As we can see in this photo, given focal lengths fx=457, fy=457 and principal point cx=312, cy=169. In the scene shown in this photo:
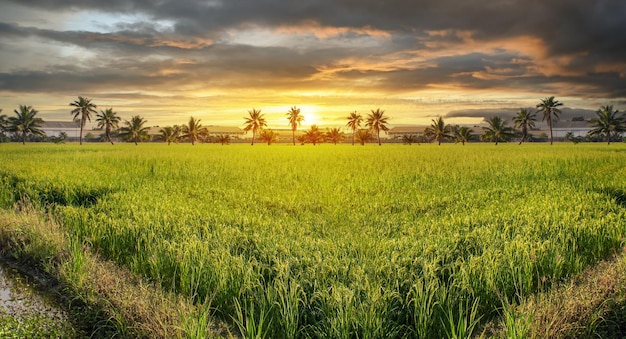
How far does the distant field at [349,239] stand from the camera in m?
6.02

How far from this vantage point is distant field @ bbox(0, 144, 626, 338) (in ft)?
19.7

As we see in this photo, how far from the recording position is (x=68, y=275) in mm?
8070

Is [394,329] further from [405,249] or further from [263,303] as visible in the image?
[405,249]

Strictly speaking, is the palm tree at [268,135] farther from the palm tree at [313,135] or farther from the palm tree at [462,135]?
the palm tree at [462,135]

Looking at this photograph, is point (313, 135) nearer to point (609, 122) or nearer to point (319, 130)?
point (319, 130)

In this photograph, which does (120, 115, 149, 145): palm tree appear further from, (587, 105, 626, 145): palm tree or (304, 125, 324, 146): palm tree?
(587, 105, 626, 145): palm tree

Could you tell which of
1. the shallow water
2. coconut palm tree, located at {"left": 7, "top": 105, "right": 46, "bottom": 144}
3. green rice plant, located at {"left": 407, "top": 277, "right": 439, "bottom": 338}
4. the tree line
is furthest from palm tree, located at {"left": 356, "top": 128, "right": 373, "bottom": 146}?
green rice plant, located at {"left": 407, "top": 277, "right": 439, "bottom": 338}

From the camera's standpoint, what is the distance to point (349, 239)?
920 centimetres

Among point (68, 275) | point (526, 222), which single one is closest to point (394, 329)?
point (68, 275)

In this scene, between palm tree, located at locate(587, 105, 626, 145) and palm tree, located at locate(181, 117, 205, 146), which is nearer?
palm tree, located at locate(587, 105, 626, 145)

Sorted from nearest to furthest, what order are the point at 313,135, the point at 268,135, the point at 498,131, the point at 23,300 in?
1. the point at 23,300
2. the point at 498,131
3. the point at 268,135
4. the point at 313,135

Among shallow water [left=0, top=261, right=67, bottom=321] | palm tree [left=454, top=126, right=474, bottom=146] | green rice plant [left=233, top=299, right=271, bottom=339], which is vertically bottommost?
shallow water [left=0, top=261, right=67, bottom=321]

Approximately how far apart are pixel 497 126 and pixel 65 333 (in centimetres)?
10635

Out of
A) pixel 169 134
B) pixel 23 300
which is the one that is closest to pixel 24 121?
pixel 169 134
